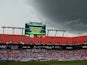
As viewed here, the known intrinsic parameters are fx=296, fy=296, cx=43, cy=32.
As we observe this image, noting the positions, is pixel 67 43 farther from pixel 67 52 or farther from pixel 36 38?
pixel 36 38

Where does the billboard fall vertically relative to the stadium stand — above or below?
above

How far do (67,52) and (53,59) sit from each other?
5167mm

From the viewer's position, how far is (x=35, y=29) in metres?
81.2

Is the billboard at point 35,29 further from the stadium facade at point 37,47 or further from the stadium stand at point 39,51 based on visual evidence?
the stadium stand at point 39,51

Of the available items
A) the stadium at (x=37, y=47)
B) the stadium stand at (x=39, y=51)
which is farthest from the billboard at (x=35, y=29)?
the stadium stand at (x=39, y=51)

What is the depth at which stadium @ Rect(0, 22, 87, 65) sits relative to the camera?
256 feet

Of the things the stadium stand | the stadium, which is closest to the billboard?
the stadium

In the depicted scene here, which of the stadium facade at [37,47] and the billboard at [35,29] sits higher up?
the billboard at [35,29]

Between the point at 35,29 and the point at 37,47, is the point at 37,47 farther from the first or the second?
the point at 35,29

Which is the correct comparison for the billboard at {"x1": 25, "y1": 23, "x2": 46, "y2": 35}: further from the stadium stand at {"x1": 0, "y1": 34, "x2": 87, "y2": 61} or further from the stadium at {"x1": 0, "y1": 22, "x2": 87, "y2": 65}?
the stadium stand at {"x1": 0, "y1": 34, "x2": 87, "y2": 61}

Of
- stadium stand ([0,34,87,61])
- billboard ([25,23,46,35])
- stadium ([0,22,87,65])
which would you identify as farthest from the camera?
billboard ([25,23,46,35])

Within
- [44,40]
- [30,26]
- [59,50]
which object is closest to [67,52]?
[59,50]

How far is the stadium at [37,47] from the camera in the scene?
77938 mm

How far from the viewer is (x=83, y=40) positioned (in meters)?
86.6
